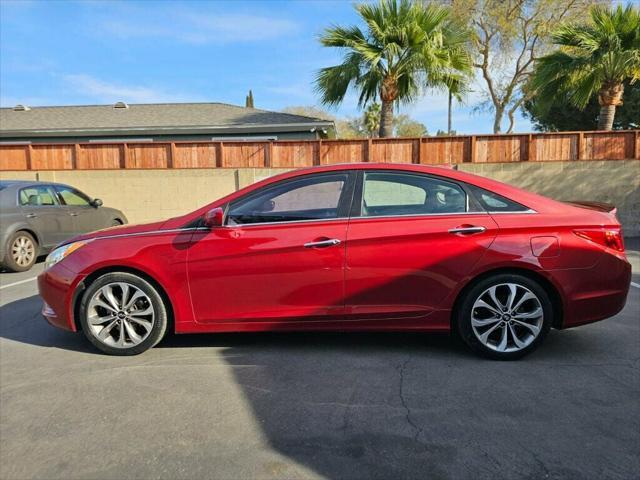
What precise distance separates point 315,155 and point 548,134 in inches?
232

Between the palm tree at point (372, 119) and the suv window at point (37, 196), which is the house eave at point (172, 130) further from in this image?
the palm tree at point (372, 119)

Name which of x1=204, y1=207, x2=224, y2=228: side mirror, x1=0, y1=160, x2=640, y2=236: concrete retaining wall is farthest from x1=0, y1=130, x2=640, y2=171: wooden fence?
x1=204, y1=207, x2=224, y2=228: side mirror

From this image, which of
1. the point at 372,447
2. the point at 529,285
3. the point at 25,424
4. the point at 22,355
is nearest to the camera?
the point at 372,447

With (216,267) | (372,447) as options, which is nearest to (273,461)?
(372,447)

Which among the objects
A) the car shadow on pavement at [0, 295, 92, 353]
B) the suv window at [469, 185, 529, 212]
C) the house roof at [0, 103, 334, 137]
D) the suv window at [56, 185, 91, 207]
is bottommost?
the car shadow on pavement at [0, 295, 92, 353]

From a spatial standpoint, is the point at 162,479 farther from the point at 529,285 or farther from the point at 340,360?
the point at 529,285

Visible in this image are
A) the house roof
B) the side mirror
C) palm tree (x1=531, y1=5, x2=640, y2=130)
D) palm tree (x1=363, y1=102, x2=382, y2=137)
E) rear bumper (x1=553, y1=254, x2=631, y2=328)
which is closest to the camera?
rear bumper (x1=553, y1=254, x2=631, y2=328)

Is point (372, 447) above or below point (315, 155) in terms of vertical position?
→ below

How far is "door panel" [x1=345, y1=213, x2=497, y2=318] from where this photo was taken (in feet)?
12.4

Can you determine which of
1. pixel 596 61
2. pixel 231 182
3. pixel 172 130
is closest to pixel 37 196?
pixel 231 182

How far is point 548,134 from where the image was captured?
12234mm

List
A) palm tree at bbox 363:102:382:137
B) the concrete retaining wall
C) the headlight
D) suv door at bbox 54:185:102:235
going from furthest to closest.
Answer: palm tree at bbox 363:102:382:137 < the concrete retaining wall < suv door at bbox 54:185:102:235 < the headlight

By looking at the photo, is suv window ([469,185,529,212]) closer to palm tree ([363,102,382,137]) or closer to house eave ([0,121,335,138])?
house eave ([0,121,335,138])

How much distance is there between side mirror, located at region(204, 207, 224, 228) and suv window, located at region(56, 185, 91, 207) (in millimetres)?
6500
